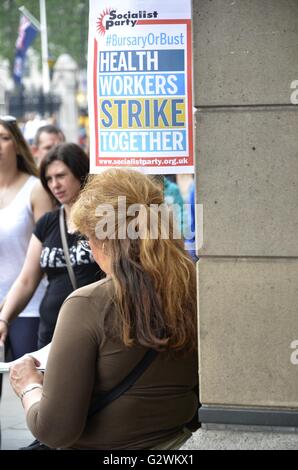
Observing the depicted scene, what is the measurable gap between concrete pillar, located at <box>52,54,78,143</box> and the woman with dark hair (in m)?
35.8

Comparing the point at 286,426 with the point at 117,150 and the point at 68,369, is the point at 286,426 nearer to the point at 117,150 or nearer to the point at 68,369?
the point at 68,369

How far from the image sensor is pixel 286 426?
336cm

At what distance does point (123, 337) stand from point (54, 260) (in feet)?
7.79

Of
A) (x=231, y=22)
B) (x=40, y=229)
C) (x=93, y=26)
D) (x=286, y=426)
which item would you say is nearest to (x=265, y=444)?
(x=286, y=426)

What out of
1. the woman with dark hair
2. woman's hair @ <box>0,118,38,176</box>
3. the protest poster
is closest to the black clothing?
the woman with dark hair

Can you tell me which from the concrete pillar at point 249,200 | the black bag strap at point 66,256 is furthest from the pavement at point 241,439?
the black bag strap at point 66,256

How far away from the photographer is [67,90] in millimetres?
44625

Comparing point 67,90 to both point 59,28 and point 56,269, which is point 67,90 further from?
point 56,269

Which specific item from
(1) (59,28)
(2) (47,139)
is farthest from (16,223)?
(1) (59,28)

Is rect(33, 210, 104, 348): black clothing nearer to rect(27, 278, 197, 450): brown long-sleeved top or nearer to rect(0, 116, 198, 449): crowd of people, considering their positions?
rect(0, 116, 198, 449): crowd of people

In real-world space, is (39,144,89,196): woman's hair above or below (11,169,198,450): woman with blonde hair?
above

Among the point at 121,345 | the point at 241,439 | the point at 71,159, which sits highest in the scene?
the point at 71,159

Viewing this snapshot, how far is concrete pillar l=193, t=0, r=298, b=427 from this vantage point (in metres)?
3.29
